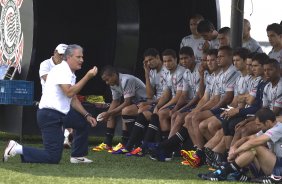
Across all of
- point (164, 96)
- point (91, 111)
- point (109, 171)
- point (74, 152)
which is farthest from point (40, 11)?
point (109, 171)

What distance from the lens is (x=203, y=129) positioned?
43.9 ft

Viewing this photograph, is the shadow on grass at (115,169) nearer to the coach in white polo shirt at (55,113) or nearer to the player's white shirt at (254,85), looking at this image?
the coach in white polo shirt at (55,113)

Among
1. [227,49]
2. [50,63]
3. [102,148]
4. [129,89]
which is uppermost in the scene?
[227,49]

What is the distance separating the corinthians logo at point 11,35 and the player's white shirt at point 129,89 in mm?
2067

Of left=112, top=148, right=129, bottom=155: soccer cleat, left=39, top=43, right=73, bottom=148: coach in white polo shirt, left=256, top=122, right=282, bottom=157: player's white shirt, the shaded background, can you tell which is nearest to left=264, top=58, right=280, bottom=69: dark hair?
left=256, top=122, right=282, bottom=157: player's white shirt

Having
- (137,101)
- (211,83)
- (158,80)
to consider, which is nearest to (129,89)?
(137,101)

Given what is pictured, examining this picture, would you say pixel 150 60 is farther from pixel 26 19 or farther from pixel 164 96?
pixel 26 19

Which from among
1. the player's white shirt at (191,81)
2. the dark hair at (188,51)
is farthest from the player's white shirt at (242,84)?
the dark hair at (188,51)

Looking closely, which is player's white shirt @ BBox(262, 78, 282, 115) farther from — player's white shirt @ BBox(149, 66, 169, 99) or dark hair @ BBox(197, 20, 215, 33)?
player's white shirt @ BBox(149, 66, 169, 99)

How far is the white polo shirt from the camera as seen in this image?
12.8 m

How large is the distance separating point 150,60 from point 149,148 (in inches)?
61.4

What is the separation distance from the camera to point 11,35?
17578 millimetres

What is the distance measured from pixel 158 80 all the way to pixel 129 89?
19.2 inches

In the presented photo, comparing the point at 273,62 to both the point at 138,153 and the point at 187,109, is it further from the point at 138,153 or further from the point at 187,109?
the point at 138,153
